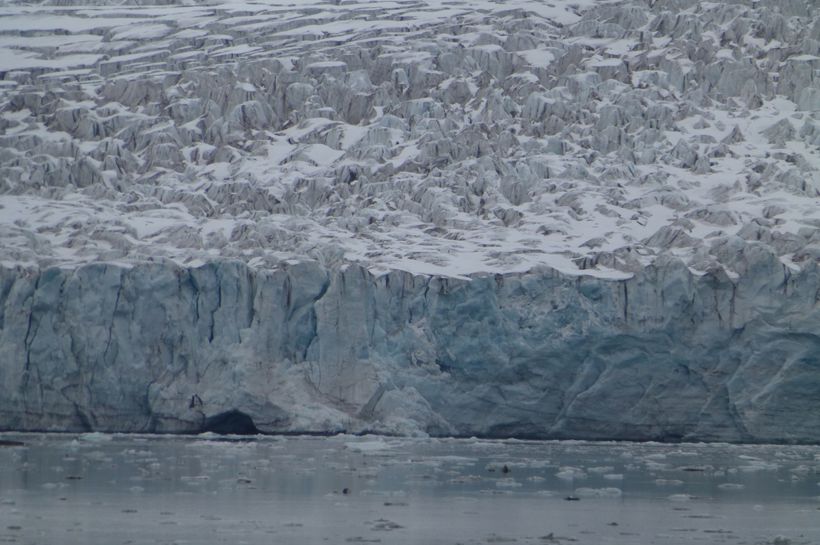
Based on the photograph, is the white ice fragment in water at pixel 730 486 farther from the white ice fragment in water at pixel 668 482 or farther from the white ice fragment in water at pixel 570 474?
the white ice fragment in water at pixel 570 474

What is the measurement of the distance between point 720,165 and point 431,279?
20.9ft

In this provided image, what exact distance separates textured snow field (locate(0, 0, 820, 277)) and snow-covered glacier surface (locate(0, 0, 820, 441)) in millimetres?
57

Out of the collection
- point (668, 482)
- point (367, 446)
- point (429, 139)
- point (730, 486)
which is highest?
point (429, 139)

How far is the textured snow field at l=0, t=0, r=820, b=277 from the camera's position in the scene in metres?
21.8

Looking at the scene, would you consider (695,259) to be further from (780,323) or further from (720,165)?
(720,165)

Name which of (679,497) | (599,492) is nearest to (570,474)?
(599,492)

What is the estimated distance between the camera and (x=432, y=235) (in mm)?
22453

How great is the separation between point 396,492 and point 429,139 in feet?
38.0

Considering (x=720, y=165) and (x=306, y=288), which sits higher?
(x=720, y=165)

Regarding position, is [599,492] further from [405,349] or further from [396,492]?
[405,349]

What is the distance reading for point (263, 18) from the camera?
31.3m

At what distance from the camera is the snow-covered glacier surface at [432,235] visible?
2038 cm

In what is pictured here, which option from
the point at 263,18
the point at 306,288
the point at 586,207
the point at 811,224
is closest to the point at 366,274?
the point at 306,288

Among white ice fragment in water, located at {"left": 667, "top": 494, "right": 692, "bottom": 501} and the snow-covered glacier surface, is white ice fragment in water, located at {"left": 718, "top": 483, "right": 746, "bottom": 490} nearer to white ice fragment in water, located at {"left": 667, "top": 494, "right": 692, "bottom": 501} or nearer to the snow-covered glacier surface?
white ice fragment in water, located at {"left": 667, "top": 494, "right": 692, "bottom": 501}
